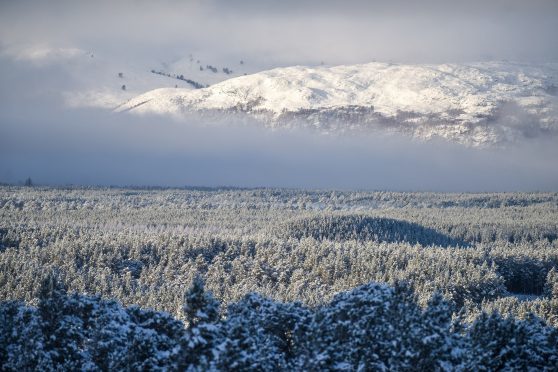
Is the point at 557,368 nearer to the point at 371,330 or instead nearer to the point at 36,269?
the point at 371,330

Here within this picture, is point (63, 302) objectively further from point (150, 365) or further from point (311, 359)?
point (311, 359)

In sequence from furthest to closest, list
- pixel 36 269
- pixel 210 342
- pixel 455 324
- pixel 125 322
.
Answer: pixel 36 269 < pixel 455 324 < pixel 125 322 < pixel 210 342

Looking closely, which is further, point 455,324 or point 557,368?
point 455,324

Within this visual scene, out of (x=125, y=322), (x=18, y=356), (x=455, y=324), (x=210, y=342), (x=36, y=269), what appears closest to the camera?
(x=210, y=342)

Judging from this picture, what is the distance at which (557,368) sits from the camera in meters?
78.2

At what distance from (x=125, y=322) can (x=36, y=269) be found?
11115cm

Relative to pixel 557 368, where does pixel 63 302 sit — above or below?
above

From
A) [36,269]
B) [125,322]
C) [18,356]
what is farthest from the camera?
[36,269]

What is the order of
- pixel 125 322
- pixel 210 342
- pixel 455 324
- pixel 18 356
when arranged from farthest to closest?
pixel 455 324 → pixel 125 322 → pixel 18 356 → pixel 210 342

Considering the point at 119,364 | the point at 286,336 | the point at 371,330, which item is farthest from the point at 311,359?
the point at 119,364

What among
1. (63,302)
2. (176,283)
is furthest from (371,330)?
→ (176,283)

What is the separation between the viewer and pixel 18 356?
76.1 metres

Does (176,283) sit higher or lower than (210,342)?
lower

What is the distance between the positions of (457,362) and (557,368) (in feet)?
43.3
